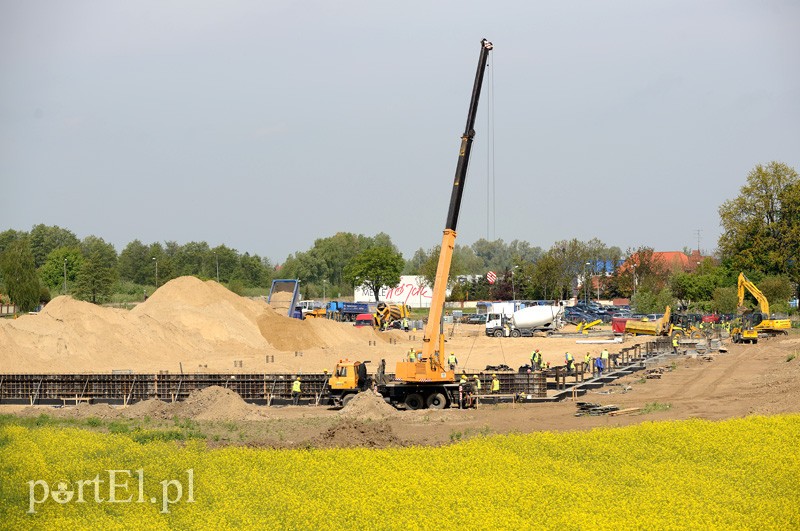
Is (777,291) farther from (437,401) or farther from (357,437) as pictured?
(357,437)

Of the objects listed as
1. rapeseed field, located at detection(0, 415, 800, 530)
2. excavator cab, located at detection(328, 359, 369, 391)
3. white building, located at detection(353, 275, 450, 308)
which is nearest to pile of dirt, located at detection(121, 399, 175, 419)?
excavator cab, located at detection(328, 359, 369, 391)

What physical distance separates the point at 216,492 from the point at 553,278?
117 metres

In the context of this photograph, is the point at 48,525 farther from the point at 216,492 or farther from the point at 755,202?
the point at 755,202

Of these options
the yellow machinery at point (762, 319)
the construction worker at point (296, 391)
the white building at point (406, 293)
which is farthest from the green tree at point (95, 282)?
the construction worker at point (296, 391)

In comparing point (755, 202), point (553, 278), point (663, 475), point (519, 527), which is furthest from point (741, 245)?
point (519, 527)

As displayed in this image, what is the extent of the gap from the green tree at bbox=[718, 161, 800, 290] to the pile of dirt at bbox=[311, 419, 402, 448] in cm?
7328

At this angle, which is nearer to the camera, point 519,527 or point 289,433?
point 519,527

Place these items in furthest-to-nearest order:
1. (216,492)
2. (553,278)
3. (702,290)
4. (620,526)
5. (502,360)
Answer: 1. (553,278)
2. (702,290)
3. (502,360)
4. (216,492)
5. (620,526)

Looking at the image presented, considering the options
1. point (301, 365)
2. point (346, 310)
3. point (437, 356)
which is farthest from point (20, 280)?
point (437, 356)

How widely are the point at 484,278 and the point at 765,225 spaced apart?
6997 cm

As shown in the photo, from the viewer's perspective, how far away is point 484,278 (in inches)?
6275

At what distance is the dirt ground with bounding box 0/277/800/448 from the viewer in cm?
3247

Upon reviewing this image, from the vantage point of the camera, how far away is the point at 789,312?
93.1 metres

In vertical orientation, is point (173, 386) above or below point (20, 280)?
below
